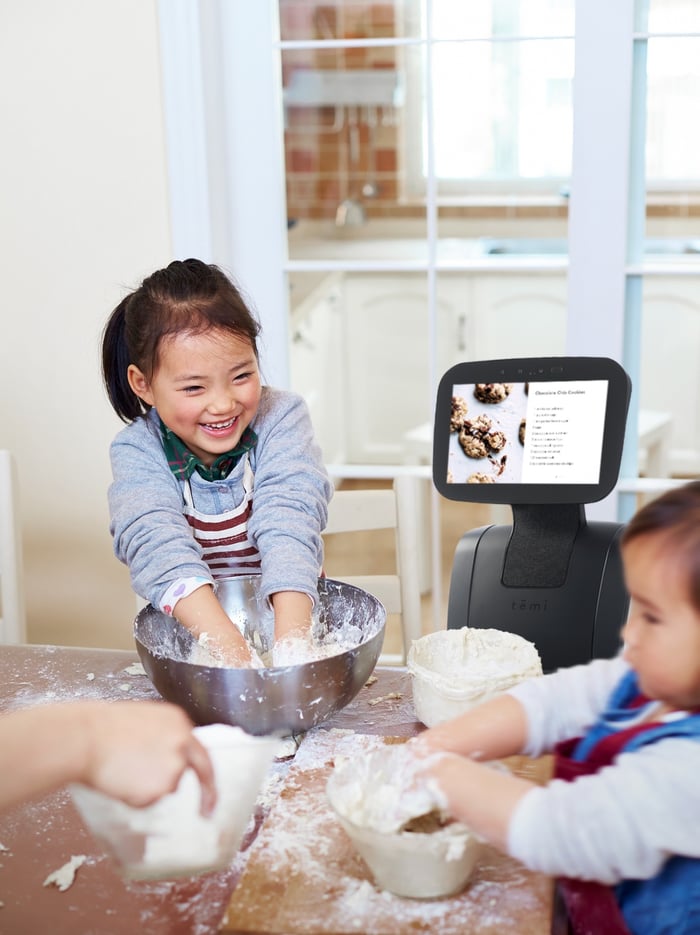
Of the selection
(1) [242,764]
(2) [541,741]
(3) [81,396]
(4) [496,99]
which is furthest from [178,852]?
(4) [496,99]

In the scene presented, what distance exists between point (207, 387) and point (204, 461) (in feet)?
0.43

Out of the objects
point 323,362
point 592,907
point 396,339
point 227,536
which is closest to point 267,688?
point 592,907

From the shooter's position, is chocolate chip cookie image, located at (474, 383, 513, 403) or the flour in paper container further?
chocolate chip cookie image, located at (474, 383, 513, 403)

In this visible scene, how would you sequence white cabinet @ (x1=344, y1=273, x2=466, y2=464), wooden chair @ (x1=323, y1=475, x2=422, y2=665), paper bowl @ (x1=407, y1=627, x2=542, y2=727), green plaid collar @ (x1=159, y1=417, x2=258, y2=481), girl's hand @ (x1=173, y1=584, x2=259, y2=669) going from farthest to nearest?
white cabinet @ (x1=344, y1=273, x2=466, y2=464)
wooden chair @ (x1=323, y1=475, x2=422, y2=665)
green plaid collar @ (x1=159, y1=417, x2=258, y2=481)
girl's hand @ (x1=173, y1=584, x2=259, y2=669)
paper bowl @ (x1=407, y1=627, x2=542, y2=727)

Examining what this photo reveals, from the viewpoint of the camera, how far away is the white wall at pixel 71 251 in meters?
1.99

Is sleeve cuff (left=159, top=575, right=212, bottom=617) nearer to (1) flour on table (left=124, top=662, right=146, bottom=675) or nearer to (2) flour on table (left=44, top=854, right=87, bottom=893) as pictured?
(1) flour on table (left=124, top=662, right=146, bottom=675)

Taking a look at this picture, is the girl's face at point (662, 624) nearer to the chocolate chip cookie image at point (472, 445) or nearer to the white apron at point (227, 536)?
the chocolate chip cookie image at point (472, 445)

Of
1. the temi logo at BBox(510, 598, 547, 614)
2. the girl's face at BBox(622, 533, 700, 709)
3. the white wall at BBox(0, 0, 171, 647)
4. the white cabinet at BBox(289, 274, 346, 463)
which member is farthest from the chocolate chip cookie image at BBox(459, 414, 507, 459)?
the white cabinet at BBox(289, 274, 346, 463)

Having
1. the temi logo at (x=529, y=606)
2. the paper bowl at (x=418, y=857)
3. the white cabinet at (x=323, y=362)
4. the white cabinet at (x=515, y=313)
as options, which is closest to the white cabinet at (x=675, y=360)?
the white cabinet at (x=515, y=313)

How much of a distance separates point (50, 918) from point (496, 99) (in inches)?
94.1

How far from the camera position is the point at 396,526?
1629 mm

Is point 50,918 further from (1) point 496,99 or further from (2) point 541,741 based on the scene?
(1) point 496,99

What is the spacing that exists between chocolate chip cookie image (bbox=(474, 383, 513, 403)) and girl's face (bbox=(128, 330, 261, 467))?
0.30 metres

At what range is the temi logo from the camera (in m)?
1.18
